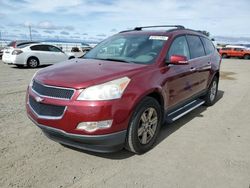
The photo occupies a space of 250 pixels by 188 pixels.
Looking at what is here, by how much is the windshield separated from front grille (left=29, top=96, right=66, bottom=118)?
56.0 inches

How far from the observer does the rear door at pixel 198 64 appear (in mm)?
4883

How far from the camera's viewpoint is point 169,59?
3.95 m

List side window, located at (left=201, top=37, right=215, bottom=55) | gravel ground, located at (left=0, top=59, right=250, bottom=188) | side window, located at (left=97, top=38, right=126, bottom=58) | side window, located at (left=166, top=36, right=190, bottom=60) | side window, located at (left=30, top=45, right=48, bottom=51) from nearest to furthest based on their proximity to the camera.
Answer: gravel ground, located at (left=0, top=59, right=250, bottom=188)
side window, located at (left=166, top=36, right=190, bottom=60)
side window, located at (left=97, top=38, right=126, bottom=58)
side window, located at (left=201, top=37, right=215, bottom=55)
side window, located at (left=30, top=45, right=48, bottom=51)

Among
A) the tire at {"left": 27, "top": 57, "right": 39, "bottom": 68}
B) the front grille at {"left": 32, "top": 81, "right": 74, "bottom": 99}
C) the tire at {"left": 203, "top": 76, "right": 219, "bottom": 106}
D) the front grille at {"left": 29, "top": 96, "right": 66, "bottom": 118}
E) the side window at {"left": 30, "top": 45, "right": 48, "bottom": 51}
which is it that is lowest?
the tire at {"left": 27, "top": 57, "right": 39, "bottom": 68}

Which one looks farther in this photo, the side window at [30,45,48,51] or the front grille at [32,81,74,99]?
the side window at [30,45,48,51]

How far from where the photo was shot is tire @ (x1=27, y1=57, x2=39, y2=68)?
45.3 feet

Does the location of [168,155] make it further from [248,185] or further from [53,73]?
[53,73]

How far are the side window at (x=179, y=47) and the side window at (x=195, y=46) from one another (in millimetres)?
222

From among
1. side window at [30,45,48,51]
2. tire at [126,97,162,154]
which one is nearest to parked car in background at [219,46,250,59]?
side window at [30,45,48,51]

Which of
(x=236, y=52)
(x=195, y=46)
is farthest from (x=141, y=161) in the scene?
(x=236, y=52)

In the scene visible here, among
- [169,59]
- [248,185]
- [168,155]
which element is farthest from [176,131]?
[248,185]

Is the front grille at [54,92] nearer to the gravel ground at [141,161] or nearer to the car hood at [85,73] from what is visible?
the car hood at [85,73]

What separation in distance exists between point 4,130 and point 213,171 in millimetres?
Answer: 3373

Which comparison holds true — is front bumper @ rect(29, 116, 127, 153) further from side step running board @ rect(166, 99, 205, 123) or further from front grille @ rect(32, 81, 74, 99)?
side step running board @ rect(166, 99, 205, 123)
